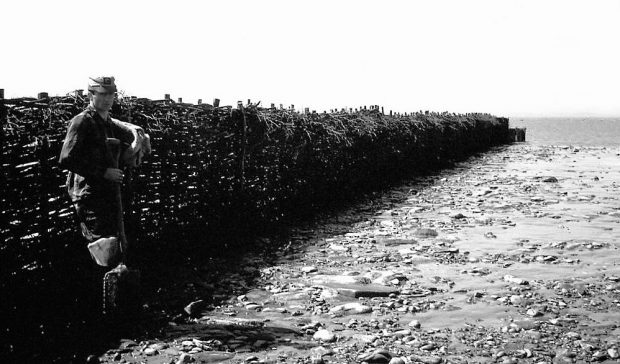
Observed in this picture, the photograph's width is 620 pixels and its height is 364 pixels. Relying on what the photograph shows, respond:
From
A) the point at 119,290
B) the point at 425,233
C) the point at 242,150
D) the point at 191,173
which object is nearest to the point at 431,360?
the point at 119,290

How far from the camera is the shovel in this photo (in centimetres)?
578

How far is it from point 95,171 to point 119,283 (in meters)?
1.11

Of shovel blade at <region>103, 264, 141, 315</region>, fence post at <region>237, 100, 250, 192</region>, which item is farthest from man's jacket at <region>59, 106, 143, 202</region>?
fence post at <region>237, 100, 250, 192</region>

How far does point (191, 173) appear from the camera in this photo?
9.02m

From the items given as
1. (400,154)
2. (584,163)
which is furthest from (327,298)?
(584,163)

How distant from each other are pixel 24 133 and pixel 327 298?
12.4 feet

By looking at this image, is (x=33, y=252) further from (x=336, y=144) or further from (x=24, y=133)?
(x=336, y=144)

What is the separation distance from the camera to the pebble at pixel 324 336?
5723 mm

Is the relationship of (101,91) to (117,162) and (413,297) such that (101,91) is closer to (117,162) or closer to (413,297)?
(117,162)

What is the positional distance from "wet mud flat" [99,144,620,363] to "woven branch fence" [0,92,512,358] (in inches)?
34.4

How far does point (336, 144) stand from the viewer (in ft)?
51.7

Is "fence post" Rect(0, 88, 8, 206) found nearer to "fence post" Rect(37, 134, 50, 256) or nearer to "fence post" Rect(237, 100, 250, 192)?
"fence post" Rect(37, 134, 50, 256)

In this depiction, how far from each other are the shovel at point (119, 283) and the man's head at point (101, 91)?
1.13 feet

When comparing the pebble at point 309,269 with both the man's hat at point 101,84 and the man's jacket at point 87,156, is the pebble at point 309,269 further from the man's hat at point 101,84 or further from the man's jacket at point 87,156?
the man's hat at point 101,84
